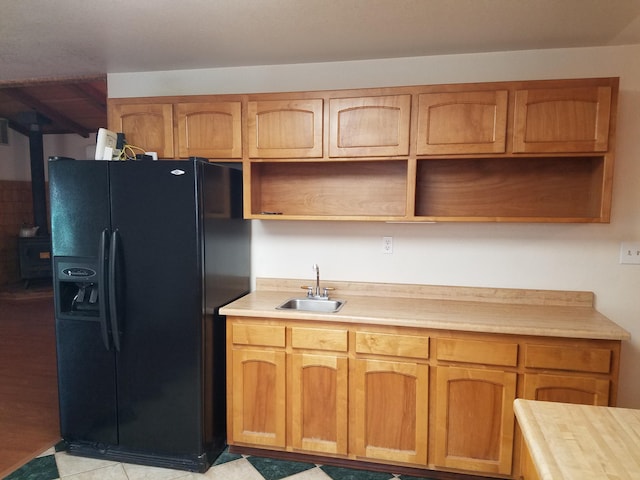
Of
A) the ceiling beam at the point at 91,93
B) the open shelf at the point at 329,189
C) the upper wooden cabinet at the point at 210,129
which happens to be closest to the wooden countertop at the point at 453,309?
the open shelf at the point at 329,189

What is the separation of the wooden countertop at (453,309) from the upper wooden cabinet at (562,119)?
89cm

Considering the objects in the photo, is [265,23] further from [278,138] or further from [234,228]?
[234,228]

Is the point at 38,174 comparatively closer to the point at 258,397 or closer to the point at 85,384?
the point at 85,384

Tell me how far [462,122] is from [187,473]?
245 centimetres

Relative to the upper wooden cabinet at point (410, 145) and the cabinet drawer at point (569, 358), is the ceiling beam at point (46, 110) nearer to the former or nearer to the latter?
the upper wooden cabinet at point (410, 145)

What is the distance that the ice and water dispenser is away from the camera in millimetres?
2332

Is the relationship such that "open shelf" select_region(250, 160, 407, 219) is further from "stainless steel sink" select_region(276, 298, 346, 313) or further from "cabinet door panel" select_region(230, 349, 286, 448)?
"cabinet door panel" select_region(230, 349, 286, 448)

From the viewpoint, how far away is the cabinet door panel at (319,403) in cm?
231

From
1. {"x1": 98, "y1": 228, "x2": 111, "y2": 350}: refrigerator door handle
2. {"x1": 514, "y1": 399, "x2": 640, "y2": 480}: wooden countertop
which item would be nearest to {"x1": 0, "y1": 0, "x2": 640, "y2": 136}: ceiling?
{"x1": 98, "y1": 228, "x2": 111, "y2": 350}: refrigerator door handle

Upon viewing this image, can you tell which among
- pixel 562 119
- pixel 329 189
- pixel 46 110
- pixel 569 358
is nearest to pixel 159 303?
pixel 329 189

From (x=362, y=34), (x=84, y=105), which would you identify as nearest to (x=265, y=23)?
(x=362, y=34)

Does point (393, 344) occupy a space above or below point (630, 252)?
below

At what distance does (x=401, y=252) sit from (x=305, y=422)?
1.19 metres

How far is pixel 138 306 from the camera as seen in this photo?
7.64 ft
